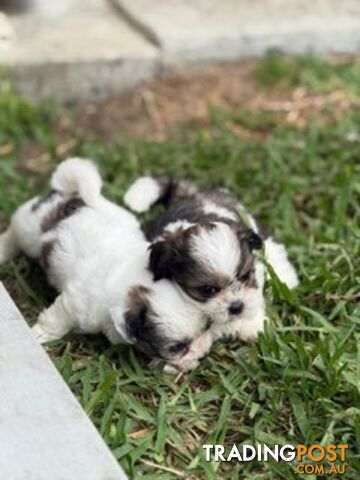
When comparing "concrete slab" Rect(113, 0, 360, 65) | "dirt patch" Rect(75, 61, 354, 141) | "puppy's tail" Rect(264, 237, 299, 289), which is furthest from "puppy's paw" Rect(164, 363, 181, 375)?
"concrete slab" Rect(113, 0, 360, 65)

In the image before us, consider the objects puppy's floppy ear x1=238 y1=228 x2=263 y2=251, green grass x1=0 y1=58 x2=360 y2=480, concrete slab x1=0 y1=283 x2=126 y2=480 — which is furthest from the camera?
puppy's floppy ear x1=238 y1=228 x2=263 y2=251

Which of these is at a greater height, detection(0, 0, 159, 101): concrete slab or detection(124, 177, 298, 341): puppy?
detection(124, 177, 298, 341): puppy

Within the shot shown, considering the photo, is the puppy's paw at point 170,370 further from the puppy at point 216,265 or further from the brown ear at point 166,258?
the brown ear at point 166,258

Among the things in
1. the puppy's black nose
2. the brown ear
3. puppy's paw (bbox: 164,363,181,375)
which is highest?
the brown ear

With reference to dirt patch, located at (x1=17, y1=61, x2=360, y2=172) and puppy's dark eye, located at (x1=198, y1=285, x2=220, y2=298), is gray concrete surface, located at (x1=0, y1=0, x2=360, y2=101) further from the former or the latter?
puppy's dark eye, located at (x1=198, y1=285, x2=220, y2=298)

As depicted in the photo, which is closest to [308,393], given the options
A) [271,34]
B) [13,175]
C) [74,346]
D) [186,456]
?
[186,456]

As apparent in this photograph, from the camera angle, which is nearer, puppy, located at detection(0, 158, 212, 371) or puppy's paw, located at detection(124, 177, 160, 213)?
puppy, located at detection(0, 158, 212, 371)

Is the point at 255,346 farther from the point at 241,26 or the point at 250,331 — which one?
the point at 241,26
